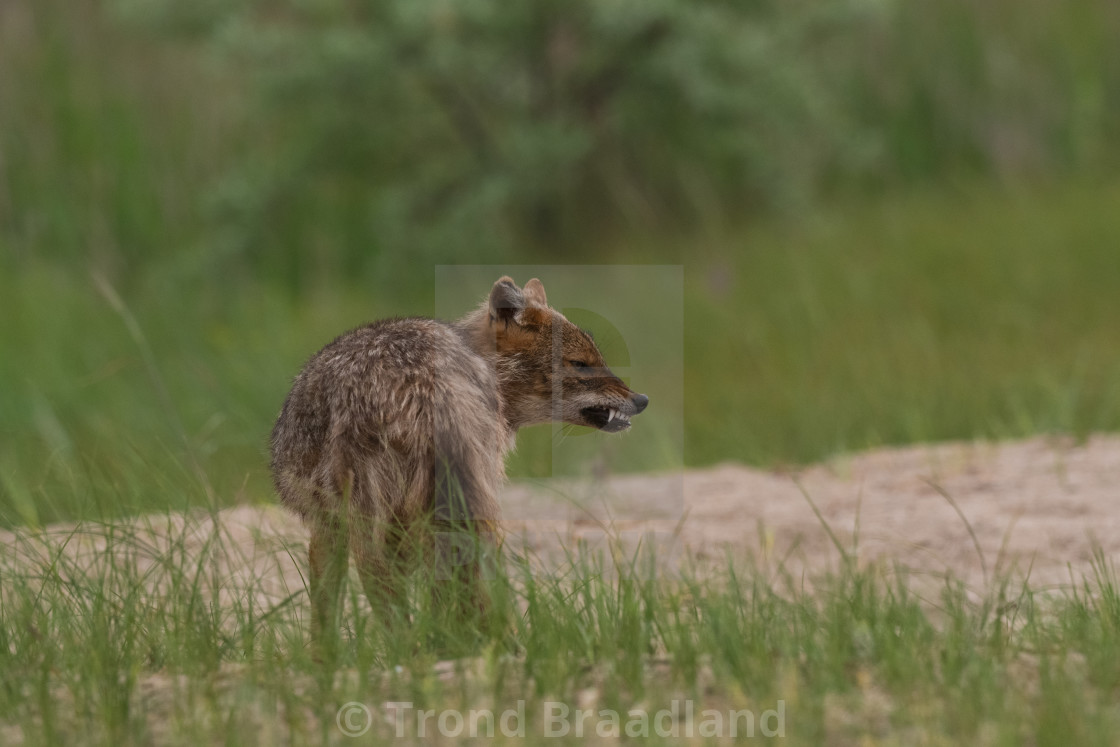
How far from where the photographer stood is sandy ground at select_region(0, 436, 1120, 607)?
190 inches

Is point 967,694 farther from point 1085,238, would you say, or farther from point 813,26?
point 813,26

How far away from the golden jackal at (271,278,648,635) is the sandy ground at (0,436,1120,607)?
0.54m

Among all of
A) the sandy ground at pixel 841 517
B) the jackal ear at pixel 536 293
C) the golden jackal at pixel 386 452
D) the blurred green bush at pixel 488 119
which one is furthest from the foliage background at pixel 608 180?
the golden jackal at pixel 386 452

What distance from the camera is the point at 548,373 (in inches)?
167

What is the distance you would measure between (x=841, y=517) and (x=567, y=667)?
325 centimetres

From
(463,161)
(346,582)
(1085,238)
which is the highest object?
(463,161)

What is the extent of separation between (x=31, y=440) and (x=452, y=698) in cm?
432

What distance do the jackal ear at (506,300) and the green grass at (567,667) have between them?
3.24ft

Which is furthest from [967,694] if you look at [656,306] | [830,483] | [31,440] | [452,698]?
[656,306]

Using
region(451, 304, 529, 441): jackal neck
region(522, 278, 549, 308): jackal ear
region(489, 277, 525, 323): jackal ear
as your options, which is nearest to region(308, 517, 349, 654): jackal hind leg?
region(451, 304, 529, 441): jackal neck

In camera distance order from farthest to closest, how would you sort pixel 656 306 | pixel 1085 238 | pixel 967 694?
pixel 1085 238, pixel 656 306, pixel 967 694

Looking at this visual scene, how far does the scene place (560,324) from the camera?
4.34 meters

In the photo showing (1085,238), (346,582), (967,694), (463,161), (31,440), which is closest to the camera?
(967,694)

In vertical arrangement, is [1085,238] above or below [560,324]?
above
